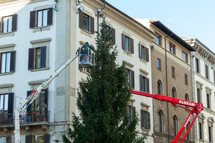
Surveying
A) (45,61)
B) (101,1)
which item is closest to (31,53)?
(45,61)

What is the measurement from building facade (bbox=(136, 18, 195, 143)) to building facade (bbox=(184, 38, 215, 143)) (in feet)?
5.11

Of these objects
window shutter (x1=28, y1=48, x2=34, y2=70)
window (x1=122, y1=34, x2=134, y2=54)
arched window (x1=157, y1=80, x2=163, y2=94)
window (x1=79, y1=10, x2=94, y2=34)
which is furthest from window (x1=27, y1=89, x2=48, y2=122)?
arched window (x1=157, y1=80, x2=163, y2=94)

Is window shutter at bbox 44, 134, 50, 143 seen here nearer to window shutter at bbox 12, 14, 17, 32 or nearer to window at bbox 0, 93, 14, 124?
window at bbox 0, 93, 14, 124

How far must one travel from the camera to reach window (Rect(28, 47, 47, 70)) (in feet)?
107

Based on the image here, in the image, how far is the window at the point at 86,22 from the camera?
33.9m

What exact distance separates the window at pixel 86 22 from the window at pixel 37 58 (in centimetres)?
342

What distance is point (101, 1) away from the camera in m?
36.4

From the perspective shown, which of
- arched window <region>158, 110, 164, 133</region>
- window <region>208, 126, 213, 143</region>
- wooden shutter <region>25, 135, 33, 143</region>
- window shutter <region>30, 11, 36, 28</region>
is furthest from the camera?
window <region>208, 126, 213, 143</region>

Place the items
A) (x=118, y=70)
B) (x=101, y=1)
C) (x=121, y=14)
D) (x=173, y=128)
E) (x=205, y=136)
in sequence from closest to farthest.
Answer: (x=118, y=70), (x=101, y=1), (x=121, y=14), (x=173, y=128), (x=205, y=136)

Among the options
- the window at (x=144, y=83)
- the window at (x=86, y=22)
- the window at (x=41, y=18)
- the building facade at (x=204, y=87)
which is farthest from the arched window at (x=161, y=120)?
the window at (x=41, y=18)

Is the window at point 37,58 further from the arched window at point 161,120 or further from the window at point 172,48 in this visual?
the window at point 172,48

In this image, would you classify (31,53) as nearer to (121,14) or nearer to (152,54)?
(121,14)

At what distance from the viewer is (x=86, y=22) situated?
34.9 metres

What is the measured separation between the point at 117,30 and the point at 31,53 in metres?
8.64
